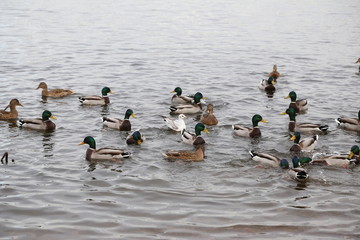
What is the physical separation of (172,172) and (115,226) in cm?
318

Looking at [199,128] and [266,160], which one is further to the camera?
[199,128]

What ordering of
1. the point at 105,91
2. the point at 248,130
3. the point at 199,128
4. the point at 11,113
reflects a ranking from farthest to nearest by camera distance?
the point at 105,91
the point at 11,113
the point at 248,130
the point at 199,128

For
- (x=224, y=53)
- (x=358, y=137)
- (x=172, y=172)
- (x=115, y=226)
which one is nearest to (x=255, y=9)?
(x=224, y=53)

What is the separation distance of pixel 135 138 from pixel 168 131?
196cm

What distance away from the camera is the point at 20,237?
11.8m

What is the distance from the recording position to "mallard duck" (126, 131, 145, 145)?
55.8 feet

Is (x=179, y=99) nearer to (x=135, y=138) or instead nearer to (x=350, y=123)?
(x=135, y=138)

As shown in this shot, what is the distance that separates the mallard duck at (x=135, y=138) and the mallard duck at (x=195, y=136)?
4.24 feet

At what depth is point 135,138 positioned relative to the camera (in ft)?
56.0

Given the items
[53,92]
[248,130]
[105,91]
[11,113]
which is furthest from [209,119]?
[53,92]

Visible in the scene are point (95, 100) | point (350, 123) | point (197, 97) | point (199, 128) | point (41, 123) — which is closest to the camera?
point (199, 128)

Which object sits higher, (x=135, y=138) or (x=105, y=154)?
(x=135, y=138)

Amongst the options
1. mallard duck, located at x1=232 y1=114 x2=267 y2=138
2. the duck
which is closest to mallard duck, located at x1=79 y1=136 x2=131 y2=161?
mallard duck, located at x1=232 y1=114 x2=267 y2=138

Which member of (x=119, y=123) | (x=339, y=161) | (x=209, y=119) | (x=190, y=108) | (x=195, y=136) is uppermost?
(x=190, y=108)
